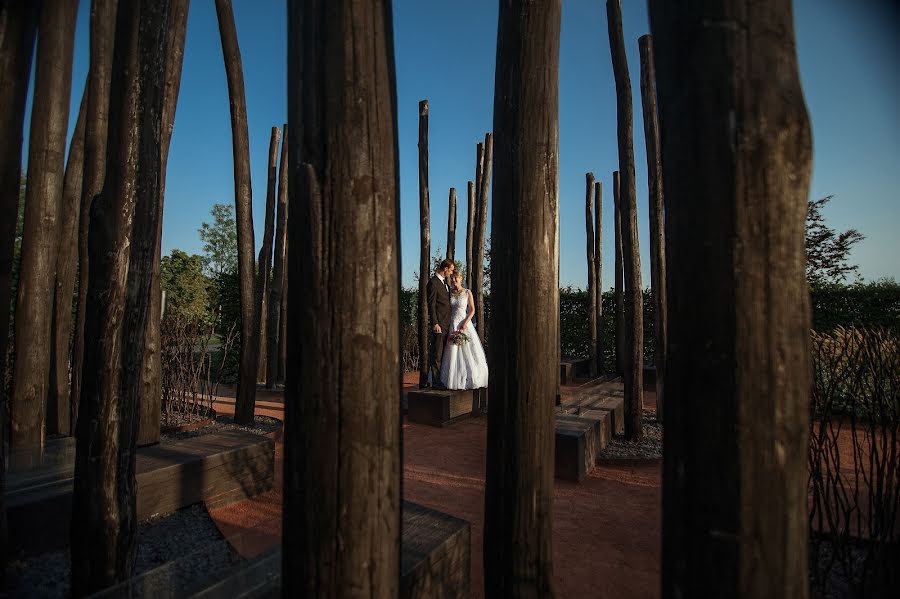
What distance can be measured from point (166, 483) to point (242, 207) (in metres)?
3.64

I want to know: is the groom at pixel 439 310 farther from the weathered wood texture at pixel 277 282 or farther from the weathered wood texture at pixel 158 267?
the weathered wood texture at pixel 158 267

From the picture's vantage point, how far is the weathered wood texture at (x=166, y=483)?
105 inches

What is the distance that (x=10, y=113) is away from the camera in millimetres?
2820

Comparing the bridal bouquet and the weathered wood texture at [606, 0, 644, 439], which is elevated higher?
the weathered wood texture at [606, 0, 644, 439]

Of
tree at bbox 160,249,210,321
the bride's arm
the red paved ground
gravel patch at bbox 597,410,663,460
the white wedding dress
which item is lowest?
the red paved ground

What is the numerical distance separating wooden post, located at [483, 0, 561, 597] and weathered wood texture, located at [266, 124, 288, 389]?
7527 millimetres

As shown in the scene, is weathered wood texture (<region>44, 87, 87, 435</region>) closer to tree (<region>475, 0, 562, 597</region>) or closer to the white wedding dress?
tree (<region>475, 0, 562, 597</region>)

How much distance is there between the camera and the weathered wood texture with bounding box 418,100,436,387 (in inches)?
328

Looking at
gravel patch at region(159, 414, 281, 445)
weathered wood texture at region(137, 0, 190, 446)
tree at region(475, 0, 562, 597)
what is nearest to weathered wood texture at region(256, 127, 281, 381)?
gravel patch at region(159, 414, 281, 445)

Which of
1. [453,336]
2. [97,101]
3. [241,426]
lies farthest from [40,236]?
[453,336]

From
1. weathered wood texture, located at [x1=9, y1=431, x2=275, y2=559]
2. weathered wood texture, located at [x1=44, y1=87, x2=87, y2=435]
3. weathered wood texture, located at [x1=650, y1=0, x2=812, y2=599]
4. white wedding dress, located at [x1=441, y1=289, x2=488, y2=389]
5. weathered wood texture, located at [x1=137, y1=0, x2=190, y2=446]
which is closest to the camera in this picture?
weathered wood texture, located at [x1=650, y1=0, x2=812, y2=599]

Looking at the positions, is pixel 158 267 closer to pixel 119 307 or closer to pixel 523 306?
pixel 119 307

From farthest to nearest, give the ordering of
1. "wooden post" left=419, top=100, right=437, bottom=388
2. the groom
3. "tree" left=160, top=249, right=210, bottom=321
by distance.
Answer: "tree" left=160, top=249, right=210, bottom=321 < "wooden post" left=419, top=100, right=437, bottom=388 < the groom

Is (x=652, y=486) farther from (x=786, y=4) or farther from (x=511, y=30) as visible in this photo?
(x=786, y=4)
